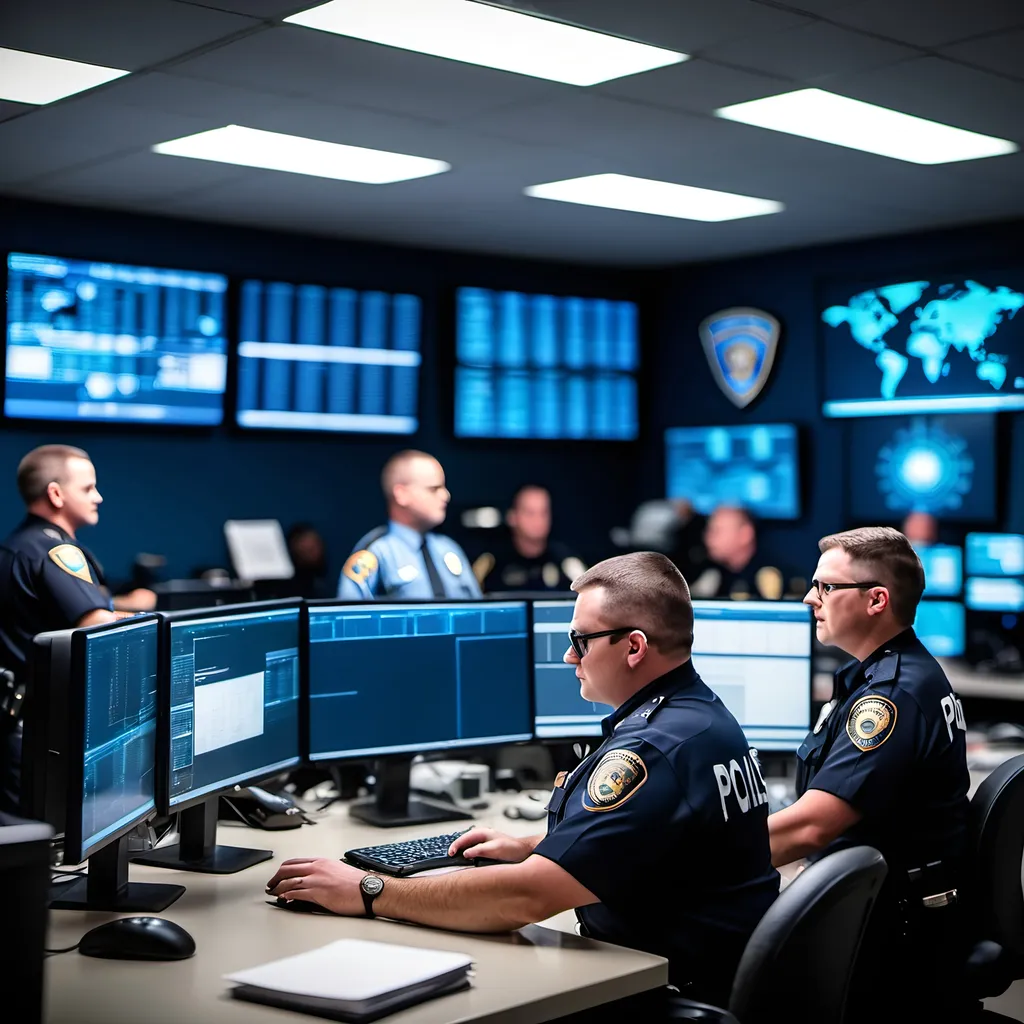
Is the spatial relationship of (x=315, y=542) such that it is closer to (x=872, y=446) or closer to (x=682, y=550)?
(x=682, y=550)

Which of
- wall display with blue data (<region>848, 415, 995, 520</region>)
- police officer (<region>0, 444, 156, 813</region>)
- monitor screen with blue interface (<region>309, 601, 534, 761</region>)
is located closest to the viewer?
monitor screen with blue interface (<region>309, 601, 534, 761</region>)

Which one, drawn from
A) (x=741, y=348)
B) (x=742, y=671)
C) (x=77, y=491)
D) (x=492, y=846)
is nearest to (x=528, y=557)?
(x=741, y=348)

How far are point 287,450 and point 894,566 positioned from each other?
3.96 metres

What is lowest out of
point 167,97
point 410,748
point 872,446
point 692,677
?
point 410,748

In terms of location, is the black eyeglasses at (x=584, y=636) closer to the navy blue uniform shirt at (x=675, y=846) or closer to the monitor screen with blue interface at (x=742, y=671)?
the navy blue uniform shirt at (x=675, y=846)

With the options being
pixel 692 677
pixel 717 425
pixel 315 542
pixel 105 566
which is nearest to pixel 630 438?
pixel 717 425

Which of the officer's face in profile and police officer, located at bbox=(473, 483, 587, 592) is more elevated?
the officer's face in profile

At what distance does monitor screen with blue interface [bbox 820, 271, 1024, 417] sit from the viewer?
19.4ft

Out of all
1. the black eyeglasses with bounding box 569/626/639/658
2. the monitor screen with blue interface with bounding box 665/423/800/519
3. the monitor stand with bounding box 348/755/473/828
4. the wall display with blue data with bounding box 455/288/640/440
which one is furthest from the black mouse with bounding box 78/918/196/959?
the monitor screen with blue interface with bounding box 665/423/800/519

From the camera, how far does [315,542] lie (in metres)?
6.16

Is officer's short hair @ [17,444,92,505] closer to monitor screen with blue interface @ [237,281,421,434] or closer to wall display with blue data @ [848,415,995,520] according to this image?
monitor screen with blue interface @ [237,281,421,434]

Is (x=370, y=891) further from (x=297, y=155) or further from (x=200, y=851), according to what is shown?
(x=297, y=155)

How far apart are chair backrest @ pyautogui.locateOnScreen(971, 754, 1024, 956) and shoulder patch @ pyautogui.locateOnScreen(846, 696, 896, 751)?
0.23 metres

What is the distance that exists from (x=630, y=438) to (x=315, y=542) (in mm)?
1916
